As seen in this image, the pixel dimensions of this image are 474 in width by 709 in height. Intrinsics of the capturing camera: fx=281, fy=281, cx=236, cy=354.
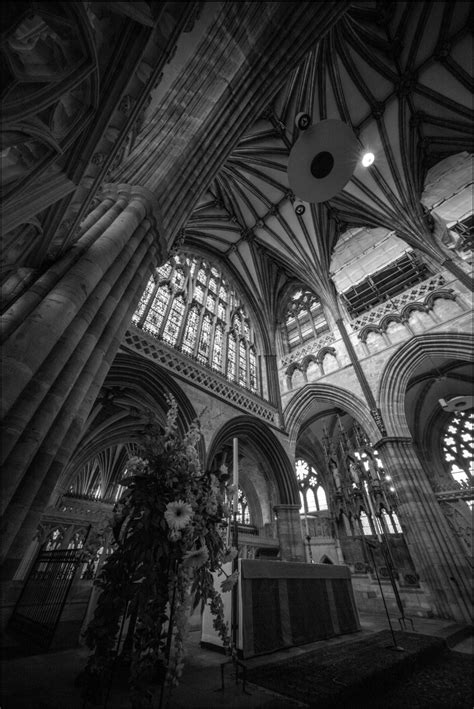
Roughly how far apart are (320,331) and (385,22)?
1228cm

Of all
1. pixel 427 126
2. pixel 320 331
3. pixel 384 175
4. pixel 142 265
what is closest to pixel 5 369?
pixel 142 265

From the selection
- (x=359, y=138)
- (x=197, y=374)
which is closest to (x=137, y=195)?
(x=197, y=374)

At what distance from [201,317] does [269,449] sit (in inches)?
220

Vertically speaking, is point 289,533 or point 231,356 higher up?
point 231,356

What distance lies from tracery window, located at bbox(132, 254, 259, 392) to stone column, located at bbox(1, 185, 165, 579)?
16.1 feet

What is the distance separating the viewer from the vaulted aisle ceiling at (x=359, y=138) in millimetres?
10930

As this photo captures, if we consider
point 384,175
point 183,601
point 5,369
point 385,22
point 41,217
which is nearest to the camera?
point 183,601

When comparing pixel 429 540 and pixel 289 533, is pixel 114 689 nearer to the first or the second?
pixel 429 540

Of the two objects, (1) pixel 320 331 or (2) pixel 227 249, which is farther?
(2) pixel 227 249

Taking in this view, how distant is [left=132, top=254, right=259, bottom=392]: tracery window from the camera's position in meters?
9.23

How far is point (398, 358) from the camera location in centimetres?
1002

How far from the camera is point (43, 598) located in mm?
3984

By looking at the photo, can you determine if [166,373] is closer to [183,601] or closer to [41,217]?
[41,217]

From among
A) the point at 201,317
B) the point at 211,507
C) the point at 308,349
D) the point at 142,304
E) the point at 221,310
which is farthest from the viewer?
the point at 308,349
